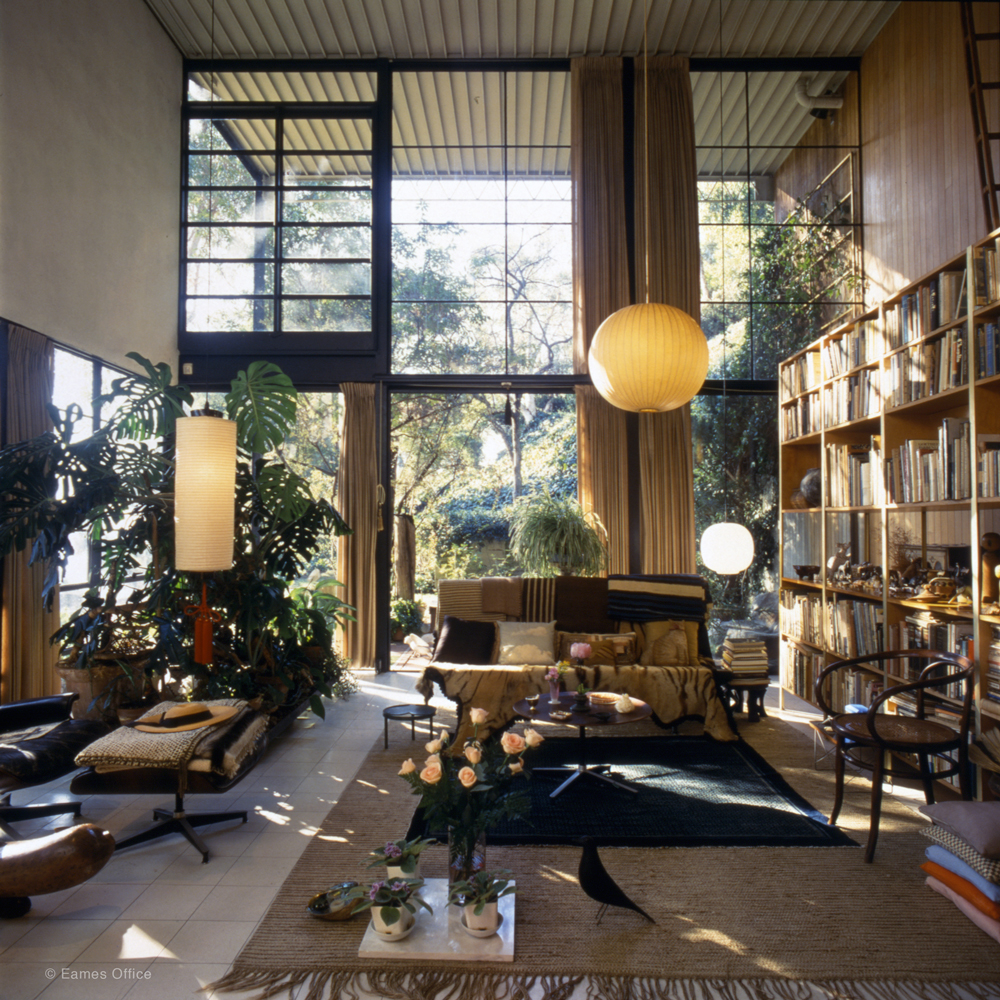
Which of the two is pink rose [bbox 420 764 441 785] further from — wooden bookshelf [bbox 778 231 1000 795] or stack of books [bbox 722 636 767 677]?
stack of books [bbox 722 636 767 677]

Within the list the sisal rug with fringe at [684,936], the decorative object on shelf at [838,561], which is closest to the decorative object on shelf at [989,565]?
the sisal rug with fringe at [684,936]

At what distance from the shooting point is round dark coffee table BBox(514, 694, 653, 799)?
3744 millimetres

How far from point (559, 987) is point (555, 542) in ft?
13.2

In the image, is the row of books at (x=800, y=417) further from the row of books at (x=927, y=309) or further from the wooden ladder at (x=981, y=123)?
the wooden ladder at (x=981, y=123)

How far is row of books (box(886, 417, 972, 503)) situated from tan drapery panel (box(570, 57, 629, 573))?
283 centimetres

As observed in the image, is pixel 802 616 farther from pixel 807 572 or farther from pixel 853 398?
pixel 853 398

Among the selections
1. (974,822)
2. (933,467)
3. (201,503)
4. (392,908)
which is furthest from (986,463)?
(201,503)

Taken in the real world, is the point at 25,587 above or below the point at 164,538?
below

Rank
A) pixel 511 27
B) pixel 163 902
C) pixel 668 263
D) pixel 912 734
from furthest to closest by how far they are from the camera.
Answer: pixel 668 263 → pixel 511 27 → pixel 912 734 → pixel 163 902

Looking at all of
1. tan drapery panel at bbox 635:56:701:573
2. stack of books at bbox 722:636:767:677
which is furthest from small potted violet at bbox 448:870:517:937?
tan drapery panel at bbox 635:56:701:573

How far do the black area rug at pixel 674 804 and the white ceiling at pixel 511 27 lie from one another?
6008 millimetres

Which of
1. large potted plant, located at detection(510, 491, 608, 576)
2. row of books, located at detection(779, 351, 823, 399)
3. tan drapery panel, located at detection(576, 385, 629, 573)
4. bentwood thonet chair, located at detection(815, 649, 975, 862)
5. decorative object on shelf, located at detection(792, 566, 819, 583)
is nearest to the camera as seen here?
bentwood thonet chair, located at detection(815, 649, 975, 862)

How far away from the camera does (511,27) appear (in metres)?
6.45

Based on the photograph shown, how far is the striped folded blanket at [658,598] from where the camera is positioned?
5.30 m
